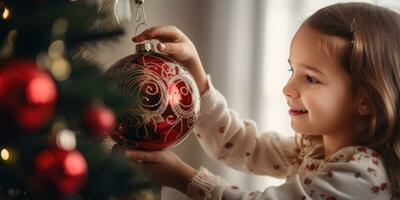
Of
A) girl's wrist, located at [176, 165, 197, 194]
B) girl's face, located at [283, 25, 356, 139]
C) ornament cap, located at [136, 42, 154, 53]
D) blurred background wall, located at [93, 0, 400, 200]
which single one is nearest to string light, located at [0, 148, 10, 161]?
ornament cap, located at [136, 42, 154, 53]

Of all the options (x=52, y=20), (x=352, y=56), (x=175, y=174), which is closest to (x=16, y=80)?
(x=52, y=20)

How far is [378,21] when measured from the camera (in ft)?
2.98

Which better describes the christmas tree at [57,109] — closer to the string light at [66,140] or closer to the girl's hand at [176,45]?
the string light at [66,140]

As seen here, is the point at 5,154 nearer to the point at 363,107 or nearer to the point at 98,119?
the point at 98,119

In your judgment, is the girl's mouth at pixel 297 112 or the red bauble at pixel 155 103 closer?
the red bauble at pixel 155 103

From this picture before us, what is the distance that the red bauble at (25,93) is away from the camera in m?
0.37

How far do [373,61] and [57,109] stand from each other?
646 millimetres

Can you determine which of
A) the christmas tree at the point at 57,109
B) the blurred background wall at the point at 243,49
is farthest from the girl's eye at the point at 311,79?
the christmas tree at the point at 57,109

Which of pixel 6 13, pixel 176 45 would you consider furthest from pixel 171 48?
pixel 6 13

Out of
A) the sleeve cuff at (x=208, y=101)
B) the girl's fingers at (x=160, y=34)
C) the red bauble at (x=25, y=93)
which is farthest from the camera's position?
the sleeve cuff at (x=208, y=101)

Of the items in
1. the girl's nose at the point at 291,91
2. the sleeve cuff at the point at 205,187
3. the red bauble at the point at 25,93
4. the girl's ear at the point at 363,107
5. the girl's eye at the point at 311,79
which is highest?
the red bauble at the point at 25,93

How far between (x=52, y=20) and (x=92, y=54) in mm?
74

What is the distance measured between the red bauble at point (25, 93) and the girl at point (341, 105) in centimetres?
45

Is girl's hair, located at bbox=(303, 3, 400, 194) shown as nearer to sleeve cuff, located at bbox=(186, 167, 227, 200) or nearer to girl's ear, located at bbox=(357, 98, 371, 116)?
girl's ear, located at bbox=(357, 98, 371, 116)
